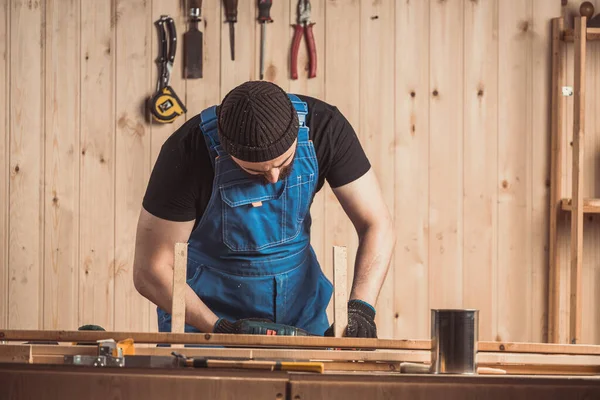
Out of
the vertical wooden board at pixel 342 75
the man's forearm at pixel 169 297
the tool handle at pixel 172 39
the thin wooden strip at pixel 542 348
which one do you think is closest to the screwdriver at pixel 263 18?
the vertical wooden board at pixel 342 75

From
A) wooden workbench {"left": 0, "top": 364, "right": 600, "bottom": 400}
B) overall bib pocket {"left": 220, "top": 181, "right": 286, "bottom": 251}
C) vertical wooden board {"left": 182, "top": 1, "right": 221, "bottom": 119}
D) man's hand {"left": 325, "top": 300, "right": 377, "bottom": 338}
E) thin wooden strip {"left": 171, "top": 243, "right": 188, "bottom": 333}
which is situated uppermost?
vertical wooden board {"left": 182, "top": 1, "right": 221, "bottom": 119}

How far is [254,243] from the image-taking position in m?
2.12

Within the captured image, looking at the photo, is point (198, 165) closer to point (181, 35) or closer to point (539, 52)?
point (181, 35)

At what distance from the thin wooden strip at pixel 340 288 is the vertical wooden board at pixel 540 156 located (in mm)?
1637

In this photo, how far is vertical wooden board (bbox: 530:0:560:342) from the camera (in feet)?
9.82

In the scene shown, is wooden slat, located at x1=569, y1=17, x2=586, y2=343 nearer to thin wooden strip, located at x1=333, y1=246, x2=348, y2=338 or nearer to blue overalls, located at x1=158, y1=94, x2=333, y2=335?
blue overalls, located at x1=158, y1=94, x2=333, y2=335

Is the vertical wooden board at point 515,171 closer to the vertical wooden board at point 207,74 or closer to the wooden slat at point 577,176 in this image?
the wooden slat at point 577,176

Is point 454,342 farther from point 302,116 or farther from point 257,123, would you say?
point 302,116

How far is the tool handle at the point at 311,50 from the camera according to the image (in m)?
2.95

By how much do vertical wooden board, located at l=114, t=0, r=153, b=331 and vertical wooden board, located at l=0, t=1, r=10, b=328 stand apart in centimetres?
41

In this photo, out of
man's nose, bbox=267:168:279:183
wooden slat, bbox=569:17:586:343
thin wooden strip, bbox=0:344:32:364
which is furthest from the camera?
wooden slat, bbox=569:17:586:343

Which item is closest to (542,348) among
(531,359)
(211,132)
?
(531,359)

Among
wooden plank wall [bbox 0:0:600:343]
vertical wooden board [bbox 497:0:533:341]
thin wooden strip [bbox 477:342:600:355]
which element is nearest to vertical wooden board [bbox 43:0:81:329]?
wooden plank wall [bbox 0:0:600:343]

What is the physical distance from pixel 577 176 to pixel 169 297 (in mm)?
1525
